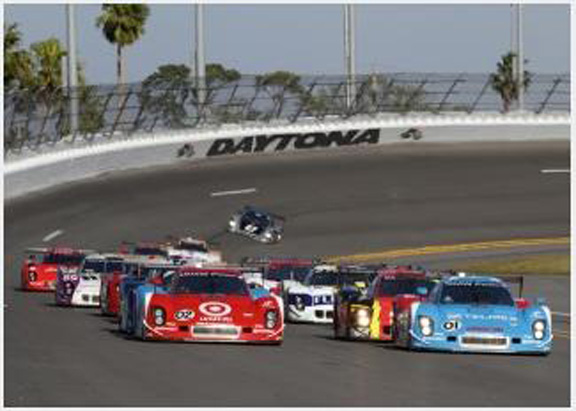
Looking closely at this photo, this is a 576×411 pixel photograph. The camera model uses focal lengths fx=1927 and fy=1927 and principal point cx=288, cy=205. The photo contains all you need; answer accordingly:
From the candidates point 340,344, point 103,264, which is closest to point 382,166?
point 103,264

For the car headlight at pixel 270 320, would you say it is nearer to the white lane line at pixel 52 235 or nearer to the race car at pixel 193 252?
the race car at pixel 193 252

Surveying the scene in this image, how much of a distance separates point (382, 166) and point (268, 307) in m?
48.8

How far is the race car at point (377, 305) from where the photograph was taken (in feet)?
92.1

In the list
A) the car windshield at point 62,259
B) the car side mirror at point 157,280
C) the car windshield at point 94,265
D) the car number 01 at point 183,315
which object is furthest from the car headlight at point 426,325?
the car windshield at point 62,259

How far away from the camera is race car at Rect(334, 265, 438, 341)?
28.1 meters

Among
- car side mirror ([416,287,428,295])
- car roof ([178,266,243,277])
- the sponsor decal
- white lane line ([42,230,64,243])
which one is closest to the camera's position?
car roof ([178,266,243,277])

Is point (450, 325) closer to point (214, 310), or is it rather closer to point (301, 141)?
point (214, 310)

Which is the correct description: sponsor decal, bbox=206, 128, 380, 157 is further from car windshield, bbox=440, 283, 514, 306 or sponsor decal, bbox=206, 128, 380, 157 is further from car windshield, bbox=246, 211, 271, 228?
car windshield, bbox=440, 283, 514, 306

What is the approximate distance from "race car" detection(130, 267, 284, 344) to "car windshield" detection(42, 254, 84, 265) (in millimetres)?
20429

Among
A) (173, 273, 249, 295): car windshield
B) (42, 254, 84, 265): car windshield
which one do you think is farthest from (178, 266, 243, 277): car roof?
(42, 254, 84, 265): car windshield

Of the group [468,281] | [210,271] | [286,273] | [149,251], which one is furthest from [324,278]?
[149,251]

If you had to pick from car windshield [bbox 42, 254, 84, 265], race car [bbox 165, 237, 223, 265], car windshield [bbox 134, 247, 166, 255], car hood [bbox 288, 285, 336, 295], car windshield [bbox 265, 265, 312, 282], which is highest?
car hood [bbox 288, 285, 336, 295]

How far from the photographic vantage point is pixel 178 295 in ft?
88.0

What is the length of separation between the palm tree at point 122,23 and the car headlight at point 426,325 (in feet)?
284
